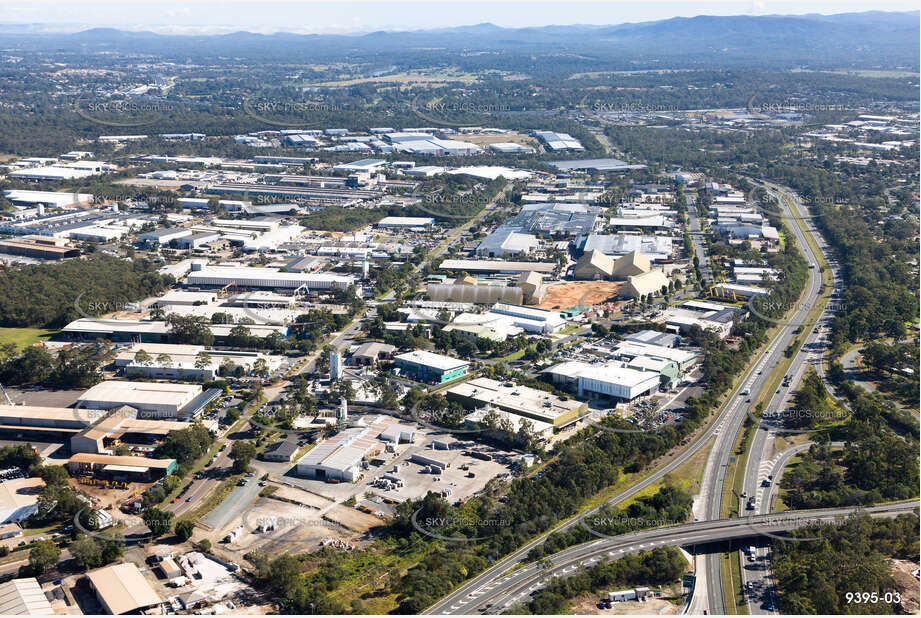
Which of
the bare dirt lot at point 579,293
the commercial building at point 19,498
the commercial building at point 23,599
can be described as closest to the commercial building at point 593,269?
the bare dirt lot at point 579,293

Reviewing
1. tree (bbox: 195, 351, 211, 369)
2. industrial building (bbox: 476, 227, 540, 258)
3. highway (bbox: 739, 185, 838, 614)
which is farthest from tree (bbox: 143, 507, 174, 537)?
industrial building (bbox: 476, 227, 540, 258)

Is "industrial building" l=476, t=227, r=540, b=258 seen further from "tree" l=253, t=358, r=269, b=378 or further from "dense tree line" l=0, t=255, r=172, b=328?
"tree" l=253, t=358, r=269, b=378

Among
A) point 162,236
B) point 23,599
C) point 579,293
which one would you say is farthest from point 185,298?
point 23,599

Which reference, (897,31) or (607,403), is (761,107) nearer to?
(607,403)

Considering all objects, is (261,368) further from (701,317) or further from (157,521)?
(701,317)

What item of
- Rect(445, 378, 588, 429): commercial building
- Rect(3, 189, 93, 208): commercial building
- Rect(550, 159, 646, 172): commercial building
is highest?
Rect(550, 159, 646, 172): commercial building

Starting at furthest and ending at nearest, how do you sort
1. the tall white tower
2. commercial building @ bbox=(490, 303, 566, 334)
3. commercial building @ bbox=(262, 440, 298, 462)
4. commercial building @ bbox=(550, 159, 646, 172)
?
commercial building @ bbox=(550, 159, 646, 172) → commercial building @ bbox=(490, 303, 566, 334) → the tall white tower → commercial building @ bbox=(262, 440, 298, 462)
